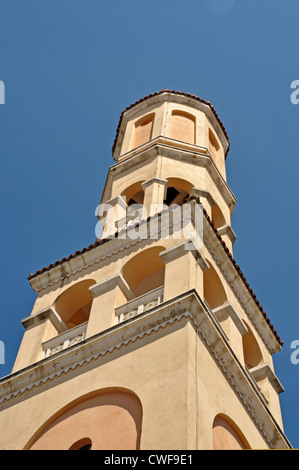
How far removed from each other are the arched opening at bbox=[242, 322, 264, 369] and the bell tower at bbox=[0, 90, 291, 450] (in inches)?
1.2

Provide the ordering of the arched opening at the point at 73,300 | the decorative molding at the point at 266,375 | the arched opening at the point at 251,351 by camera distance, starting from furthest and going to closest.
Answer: the arched opening at the point at 251,351 → the decorative molding at the point at 266,375 → the arched opening at the point at 73,300

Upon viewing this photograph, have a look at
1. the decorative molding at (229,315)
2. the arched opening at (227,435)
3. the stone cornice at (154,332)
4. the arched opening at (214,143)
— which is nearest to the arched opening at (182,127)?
the arched opening at (214,143)

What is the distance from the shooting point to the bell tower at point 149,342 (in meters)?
15.4

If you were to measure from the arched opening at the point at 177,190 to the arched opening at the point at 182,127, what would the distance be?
213 cm

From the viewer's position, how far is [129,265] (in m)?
20.9

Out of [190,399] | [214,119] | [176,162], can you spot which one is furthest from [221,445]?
[214,119]

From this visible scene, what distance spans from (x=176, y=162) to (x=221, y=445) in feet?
42.1

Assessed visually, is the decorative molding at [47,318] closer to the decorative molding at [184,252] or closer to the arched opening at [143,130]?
the decorative molding at [184,252]

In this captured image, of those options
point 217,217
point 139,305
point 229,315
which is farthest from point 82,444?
point 217,217

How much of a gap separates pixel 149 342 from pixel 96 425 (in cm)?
206

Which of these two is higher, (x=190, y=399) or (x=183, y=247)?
(x=183, y=247)

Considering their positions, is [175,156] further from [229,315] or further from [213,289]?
[229,315]

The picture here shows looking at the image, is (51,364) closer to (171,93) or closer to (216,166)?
(216,166)

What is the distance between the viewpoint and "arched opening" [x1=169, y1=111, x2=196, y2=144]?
95.5ft
